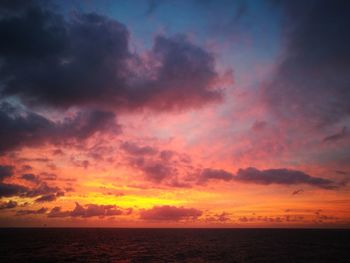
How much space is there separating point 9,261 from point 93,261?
20.0 meters

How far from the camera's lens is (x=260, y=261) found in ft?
224

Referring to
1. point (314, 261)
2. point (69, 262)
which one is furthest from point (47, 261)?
point (314, 261)

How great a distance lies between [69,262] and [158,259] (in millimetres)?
22072

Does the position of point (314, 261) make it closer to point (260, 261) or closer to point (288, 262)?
point (288, 262)

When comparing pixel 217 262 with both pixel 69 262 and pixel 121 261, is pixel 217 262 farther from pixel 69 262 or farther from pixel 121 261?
pixel 69 262

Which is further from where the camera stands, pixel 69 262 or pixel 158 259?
pixel 158 259

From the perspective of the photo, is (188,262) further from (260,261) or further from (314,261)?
(314,261)

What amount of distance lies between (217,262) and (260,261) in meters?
11.3

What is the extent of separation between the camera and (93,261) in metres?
67.2

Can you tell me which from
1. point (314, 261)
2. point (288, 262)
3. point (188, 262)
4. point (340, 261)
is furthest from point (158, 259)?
point (340, 261)

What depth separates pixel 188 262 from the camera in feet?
217

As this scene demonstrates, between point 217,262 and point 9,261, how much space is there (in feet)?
166

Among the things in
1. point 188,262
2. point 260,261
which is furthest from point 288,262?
point 188,262

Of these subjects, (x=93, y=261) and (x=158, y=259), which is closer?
(x=93, y=261)
